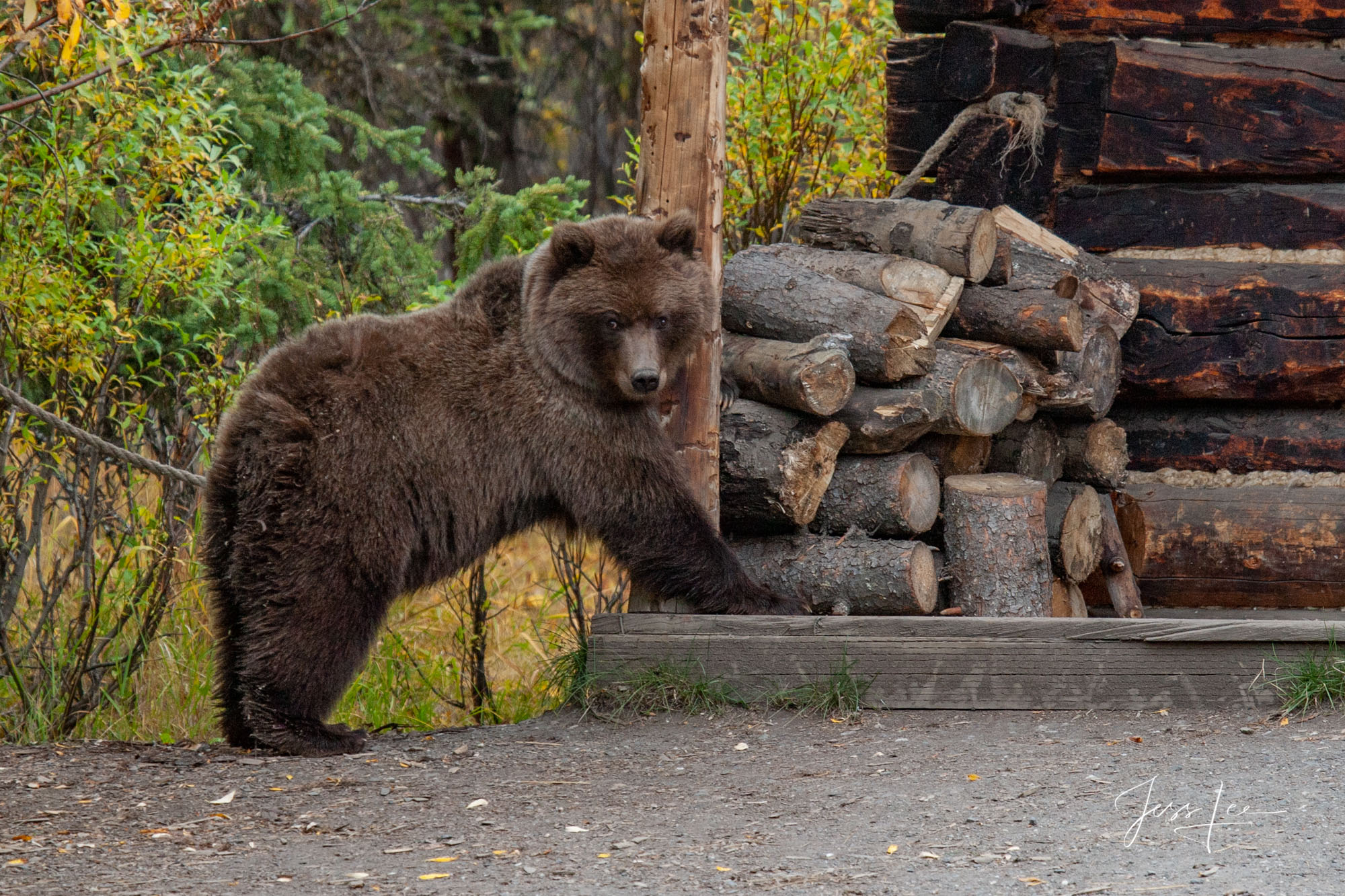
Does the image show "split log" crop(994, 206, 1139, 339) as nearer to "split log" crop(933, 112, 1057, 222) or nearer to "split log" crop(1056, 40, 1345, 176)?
"split log" crop(933, 112, 1057, 222)

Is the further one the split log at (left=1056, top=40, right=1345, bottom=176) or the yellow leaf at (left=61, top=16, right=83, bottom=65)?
the split log at (left=1056, top=40, right=1345, bottom=176)

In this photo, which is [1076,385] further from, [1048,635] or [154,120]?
[154,120]

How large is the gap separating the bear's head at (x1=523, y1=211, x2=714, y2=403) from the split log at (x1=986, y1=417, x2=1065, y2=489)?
150cm

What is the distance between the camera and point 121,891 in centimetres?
314

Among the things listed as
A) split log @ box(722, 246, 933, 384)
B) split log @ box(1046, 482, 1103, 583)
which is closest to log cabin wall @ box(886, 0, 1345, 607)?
split log @ box(1046, 482, 1103, 583)

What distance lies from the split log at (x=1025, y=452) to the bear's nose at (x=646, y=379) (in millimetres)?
1701

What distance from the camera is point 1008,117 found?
566 cm

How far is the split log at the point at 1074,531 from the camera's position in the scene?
17.9 ft

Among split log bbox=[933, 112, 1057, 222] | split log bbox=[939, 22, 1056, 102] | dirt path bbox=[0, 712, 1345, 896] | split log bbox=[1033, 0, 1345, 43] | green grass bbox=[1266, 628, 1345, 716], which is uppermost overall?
split log bbox=[1033, 0, 1345, 43]

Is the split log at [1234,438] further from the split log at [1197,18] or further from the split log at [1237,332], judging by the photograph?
the split log at [1197,18]

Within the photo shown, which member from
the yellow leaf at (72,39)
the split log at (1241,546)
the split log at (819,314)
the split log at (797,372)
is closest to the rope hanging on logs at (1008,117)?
the split log at (819,314)

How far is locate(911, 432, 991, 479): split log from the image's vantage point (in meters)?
5.29

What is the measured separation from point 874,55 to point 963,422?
319 centimetres

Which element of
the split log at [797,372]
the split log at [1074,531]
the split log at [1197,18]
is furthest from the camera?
the split log at [1197,18]
